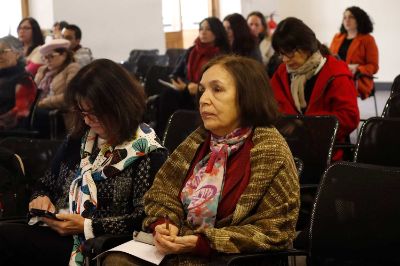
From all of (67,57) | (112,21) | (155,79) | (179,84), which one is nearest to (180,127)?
(67,57)

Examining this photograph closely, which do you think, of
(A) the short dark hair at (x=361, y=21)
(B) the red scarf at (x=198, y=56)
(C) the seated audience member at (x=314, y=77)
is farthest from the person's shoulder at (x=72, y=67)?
(A) the short dark hair at (x=361, y=21)

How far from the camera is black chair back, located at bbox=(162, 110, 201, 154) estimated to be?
137 inches

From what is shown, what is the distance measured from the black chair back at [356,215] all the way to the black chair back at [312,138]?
0.91 meters

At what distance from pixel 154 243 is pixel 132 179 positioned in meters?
0.34

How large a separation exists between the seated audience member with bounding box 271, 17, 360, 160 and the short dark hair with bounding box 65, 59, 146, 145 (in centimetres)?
151

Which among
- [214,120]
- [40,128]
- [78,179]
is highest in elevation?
[214,120]

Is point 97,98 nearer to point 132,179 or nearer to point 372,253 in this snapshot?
point 132,179

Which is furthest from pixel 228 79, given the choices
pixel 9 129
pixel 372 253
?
pixel 9 129

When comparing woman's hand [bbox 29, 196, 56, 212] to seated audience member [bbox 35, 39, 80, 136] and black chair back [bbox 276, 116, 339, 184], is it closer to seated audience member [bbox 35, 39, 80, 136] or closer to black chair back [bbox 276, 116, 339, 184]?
black chair back [bbox 276, 116, 339, 184]

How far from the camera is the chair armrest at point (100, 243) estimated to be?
247 cm

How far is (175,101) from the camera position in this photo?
6633mm

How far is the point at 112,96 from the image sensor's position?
2.63 m

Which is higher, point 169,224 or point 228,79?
point 228,79

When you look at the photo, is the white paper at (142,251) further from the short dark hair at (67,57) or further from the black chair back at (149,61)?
the black chair back at (149,61)
